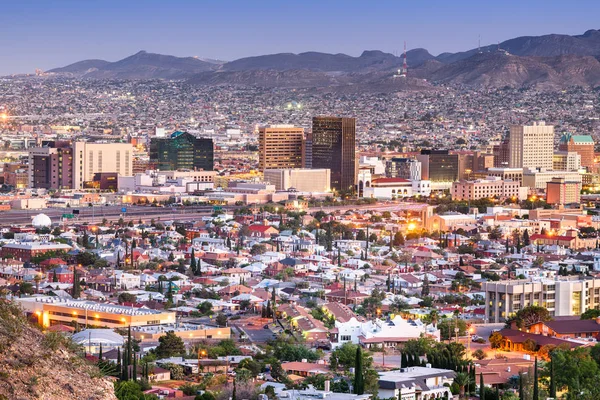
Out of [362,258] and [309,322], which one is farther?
[362,258]

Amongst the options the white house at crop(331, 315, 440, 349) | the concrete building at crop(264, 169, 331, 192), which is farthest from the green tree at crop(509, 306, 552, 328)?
the concrete building at crop(264, 169, 331, 192)

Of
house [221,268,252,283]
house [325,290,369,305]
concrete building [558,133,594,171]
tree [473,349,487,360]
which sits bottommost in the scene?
house [221,268,252,283]

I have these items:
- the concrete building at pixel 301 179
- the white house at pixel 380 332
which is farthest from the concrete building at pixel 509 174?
the white house at pixel 380 332

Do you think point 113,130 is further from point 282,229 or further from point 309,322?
point 309,322

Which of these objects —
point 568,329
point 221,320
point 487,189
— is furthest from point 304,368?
point 487,189

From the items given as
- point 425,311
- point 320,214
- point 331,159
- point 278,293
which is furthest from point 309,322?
point 331,159

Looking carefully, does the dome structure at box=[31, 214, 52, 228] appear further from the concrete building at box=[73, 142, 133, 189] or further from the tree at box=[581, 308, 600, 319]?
the tree at box=[581, 308, 600, 319]
